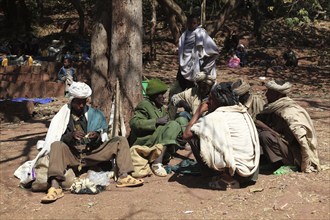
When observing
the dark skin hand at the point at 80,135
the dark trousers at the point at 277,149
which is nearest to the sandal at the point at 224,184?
the dark trousers at the point at 277,149

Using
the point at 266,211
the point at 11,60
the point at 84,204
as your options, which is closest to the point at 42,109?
the point at 11,60

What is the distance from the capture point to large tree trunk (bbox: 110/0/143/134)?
5594mm

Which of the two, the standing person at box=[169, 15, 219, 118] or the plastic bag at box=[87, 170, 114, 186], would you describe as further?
the standing person at box=[169, 15, 219, 118]

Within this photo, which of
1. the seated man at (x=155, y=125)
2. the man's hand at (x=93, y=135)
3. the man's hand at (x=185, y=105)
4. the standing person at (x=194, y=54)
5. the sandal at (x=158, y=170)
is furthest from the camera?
the standing person at (x=194, y=54)

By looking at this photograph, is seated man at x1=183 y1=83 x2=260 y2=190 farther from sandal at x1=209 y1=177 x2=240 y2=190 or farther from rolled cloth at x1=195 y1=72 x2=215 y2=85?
rolled cloth at x1=195 y1=72 x2=215 y2=85

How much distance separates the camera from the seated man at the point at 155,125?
5.13 m

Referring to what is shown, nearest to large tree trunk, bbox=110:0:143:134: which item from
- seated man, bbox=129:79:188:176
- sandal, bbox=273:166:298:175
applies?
seated man, bbox=129:79:188:176

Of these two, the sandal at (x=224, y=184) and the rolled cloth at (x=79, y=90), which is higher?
the rolled cloth at (x=79, y=90)

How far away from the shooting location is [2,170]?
5.63 m

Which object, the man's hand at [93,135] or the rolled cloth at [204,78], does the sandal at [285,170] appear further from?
the man's hand at [93,135]

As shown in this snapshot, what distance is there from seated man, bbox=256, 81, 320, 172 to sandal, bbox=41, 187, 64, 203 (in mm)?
2005

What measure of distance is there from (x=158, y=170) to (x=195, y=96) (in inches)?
49.4

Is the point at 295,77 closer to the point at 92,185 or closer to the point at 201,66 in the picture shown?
the point at 201,66

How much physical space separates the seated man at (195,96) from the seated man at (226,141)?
102 centimetres
